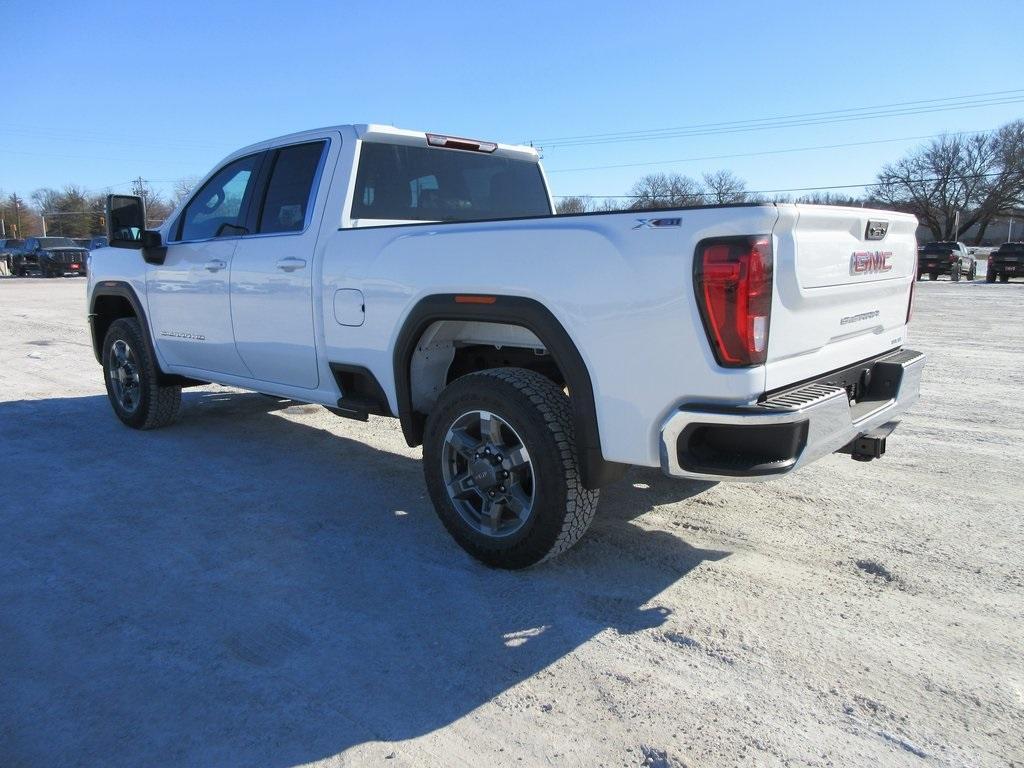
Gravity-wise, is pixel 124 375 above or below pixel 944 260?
below

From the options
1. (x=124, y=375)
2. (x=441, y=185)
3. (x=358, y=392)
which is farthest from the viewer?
(x=124, y=375)

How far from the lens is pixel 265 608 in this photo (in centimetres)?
314

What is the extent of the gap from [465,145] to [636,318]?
8.77 feet

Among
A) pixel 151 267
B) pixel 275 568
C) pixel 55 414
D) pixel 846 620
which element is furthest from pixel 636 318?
pixel 55 414

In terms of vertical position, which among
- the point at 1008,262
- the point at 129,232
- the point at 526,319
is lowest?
the point at 526,319

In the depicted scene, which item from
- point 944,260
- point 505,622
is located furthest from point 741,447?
point 944,260

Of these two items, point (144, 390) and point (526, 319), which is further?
point (144, 390)

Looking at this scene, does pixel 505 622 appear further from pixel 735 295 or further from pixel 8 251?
pixel 8 251

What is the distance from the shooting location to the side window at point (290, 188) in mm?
4547

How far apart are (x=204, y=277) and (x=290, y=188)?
1020 millimetres

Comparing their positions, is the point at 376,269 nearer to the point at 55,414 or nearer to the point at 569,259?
the point at 569,259

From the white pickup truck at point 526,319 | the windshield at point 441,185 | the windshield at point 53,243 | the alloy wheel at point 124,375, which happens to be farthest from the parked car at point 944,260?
the windshield at point 53,243

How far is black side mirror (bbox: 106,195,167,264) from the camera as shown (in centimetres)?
552

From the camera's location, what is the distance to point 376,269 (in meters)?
3.84
